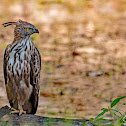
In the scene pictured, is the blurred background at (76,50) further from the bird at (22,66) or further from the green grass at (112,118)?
the green grass at (112,118)

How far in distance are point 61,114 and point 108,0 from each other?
6.41 metres

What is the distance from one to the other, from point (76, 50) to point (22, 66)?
13.4ft

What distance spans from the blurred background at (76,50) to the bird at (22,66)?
1063 mm

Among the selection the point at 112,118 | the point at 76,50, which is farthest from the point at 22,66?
the point at 76,50

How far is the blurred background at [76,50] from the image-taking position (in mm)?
7215

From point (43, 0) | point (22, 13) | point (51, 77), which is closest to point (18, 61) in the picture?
point (51, 77)

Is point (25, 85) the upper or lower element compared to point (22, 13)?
lower

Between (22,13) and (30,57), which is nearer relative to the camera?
(30,57)

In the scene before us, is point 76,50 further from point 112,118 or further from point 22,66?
point 112,118

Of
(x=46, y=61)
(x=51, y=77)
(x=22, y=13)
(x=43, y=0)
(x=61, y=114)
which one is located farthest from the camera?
(x=43, y=0)

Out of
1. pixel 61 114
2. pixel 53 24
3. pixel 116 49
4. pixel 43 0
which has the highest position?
pixel 43 0

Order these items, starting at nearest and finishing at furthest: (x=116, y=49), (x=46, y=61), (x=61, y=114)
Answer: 1. (x=61, y=114)
2. (x=46, y=61)
3. (x=116, y=49)

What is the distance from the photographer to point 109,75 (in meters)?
8.30

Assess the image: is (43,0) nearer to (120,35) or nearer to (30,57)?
(120,35)
